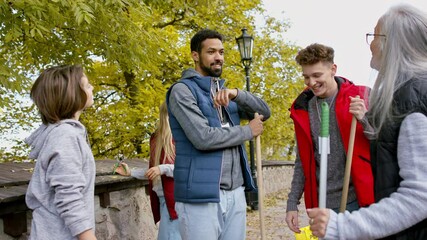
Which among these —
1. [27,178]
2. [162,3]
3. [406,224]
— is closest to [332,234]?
[406,224]

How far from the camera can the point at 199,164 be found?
2727 mm

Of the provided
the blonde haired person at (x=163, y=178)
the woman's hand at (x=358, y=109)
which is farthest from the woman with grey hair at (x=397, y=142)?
the blonde haired person at (x=163, y=178)

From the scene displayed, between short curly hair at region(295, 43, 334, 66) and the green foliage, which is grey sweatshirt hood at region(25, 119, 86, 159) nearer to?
short curly hair at region(295, 43, 334, 66)

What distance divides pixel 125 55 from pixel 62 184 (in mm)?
4111

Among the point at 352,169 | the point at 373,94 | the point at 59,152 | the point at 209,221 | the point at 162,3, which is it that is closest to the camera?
the point at 373,94

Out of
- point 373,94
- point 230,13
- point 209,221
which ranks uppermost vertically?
point 230,13

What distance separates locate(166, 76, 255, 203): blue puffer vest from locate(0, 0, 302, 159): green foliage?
66.8 inches

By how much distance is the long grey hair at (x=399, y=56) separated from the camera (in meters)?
1.50

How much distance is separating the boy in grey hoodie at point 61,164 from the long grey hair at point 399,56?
131cm

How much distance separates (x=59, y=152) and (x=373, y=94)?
53.3 inches

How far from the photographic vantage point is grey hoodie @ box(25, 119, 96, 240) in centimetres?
210

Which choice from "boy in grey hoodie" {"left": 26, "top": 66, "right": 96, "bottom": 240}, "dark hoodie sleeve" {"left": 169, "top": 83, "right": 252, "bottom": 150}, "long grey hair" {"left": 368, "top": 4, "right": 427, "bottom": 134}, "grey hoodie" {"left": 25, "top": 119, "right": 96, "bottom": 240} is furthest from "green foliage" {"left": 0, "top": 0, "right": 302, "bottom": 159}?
"long grey hair" {"left": 368, "top": 4, "right": 427, "bottom": 134}

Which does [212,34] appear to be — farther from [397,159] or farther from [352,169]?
[397,159]

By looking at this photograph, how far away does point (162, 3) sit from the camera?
21.9ft
